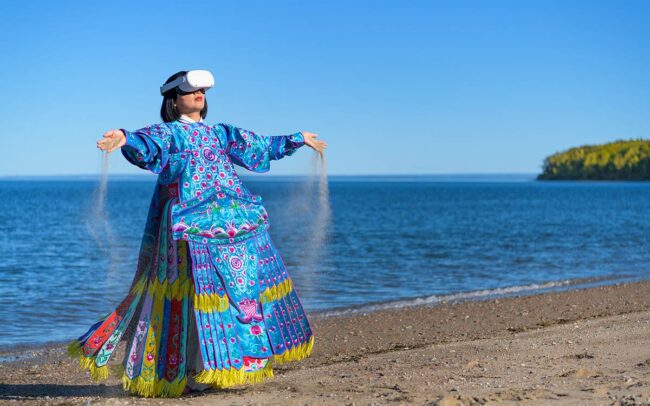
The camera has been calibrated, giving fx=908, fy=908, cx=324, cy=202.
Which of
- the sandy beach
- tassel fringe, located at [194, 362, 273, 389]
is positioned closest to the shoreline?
the sandy beach

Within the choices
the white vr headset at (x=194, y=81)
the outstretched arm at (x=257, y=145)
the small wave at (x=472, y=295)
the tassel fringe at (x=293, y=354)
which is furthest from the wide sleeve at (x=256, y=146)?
the small wave at (x=472, y=295)

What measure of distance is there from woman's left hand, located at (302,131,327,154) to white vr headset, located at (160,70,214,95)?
827 mm

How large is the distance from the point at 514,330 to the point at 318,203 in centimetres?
388

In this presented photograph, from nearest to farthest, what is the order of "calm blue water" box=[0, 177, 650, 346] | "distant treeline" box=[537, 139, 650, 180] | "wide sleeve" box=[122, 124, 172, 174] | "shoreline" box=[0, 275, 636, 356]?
1. "wide sleeve" box=[122, 124, 172, 174]
2. "shoreline" box=[0, 275, 636, 356]
3. "calm blue water" box=[0, 177, 650, 346]
4. "distant treeline" box=[537, 139, 650, 180]

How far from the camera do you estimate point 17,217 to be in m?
52.0

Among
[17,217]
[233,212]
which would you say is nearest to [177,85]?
[233,212]

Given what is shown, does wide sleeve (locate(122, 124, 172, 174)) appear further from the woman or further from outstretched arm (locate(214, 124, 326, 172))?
outstretched arm (locate(214, 124, 326, 172))

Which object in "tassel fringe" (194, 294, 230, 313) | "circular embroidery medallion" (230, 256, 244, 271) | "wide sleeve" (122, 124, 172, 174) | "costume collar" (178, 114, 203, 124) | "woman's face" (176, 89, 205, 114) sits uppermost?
"woman's face" (176, 89, 205, 114)

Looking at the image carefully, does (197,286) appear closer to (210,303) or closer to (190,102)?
(210,303)

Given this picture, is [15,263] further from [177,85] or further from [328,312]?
[177,85]

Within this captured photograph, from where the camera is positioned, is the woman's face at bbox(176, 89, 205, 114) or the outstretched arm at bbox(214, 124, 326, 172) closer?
the woman's face at bbox(176, 89, 205, 114)

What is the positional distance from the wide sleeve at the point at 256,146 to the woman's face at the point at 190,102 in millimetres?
212

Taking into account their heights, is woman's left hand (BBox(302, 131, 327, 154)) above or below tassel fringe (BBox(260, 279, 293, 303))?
above

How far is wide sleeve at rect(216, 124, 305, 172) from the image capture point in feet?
19.6
